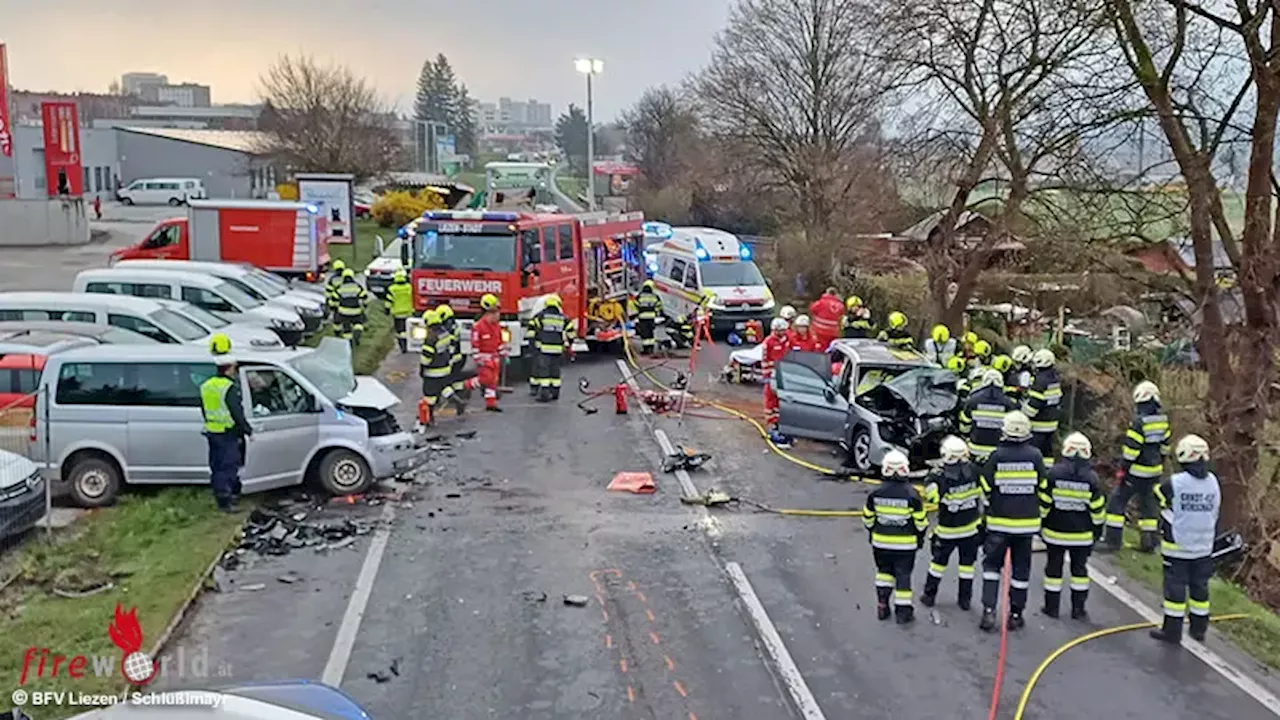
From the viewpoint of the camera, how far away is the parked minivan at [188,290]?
2156 centimetres

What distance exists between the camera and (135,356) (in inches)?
495

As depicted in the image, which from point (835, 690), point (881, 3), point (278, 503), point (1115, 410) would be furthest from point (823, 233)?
point (835, 690)

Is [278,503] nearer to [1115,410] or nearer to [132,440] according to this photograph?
[132,440]

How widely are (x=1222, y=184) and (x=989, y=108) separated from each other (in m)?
8.39

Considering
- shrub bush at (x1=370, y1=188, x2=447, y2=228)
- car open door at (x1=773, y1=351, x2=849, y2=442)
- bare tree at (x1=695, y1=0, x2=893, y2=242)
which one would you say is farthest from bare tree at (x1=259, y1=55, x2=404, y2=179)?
car open door at (x1=773, y1=351, x2=849, y2=442)

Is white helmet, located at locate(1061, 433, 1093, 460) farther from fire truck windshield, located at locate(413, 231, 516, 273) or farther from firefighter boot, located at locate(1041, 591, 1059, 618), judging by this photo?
fire truck windshield, located at locate(413, 231, 516, 273)

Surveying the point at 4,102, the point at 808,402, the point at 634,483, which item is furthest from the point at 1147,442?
the point at 4,102

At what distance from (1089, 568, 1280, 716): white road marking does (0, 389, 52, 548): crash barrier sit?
9.58 meters

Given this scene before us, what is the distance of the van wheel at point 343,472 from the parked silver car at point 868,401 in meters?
5.74

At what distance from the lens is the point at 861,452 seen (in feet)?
48.2

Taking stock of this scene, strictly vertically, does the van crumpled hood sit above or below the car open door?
above

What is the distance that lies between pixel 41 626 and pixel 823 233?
30.9 meters

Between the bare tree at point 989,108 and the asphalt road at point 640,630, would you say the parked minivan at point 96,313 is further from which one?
the bare tree at point 989,108

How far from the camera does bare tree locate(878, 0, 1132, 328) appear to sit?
62.2 ft
